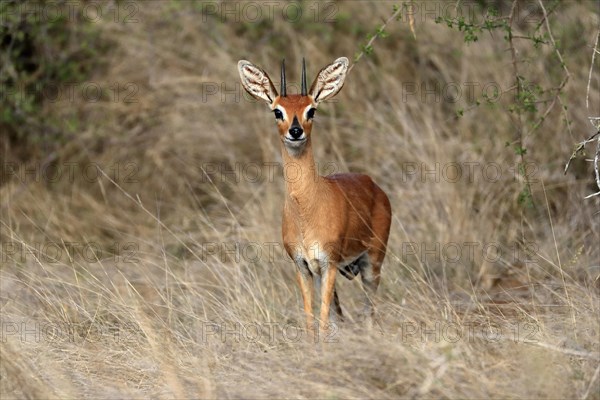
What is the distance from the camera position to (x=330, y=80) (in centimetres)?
767

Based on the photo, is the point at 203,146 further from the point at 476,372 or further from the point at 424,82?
the point at 476,372

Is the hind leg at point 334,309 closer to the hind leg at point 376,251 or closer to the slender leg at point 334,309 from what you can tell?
→ the slender leg at point 334,309

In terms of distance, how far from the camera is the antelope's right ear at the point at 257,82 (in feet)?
24.8

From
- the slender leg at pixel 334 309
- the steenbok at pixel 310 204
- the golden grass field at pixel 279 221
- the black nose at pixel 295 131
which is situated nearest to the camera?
the golden grass field at pixel 279 221

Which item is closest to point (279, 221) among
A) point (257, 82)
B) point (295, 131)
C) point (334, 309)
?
point (334, 309)

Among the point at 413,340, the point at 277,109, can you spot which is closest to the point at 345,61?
the point at 277,109

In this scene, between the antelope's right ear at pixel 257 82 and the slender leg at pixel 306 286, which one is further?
the antelope's right ear at pixel 257 82

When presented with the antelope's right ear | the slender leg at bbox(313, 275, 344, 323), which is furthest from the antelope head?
the slender leg at bbox(313, 275, 344, 323)

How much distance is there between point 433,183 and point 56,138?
5098mm

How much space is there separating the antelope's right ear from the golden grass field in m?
1.20

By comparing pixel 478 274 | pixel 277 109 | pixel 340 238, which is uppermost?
pixel 277 109

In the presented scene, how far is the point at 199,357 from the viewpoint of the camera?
6.75m

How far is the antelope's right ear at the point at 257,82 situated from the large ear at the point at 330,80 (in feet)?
1.03

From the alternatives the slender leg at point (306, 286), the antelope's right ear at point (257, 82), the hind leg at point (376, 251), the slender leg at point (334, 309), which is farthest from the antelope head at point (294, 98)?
the hind leg at point (376, 251)
